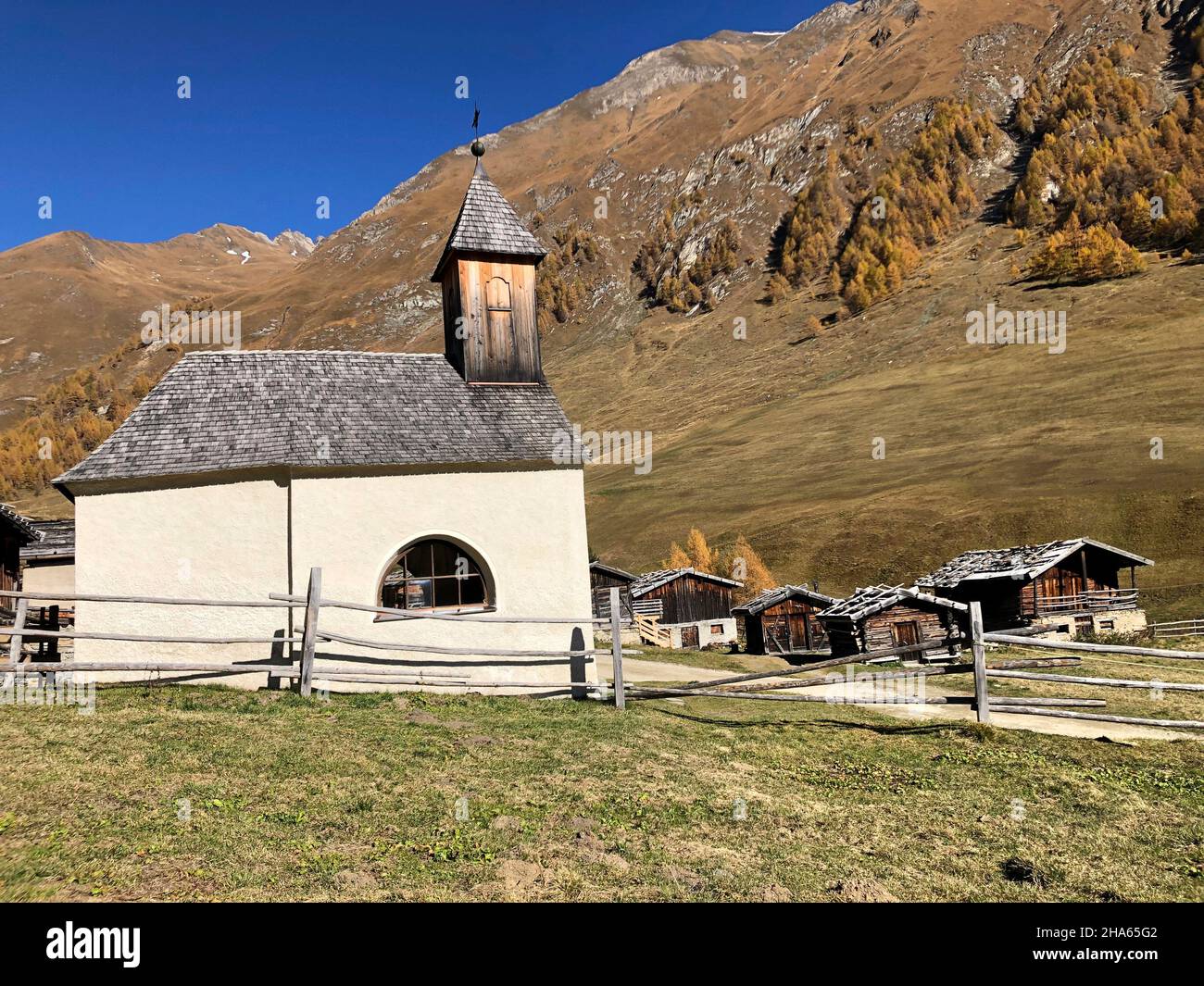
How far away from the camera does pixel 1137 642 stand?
34.1 meters

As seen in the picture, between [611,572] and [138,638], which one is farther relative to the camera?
[611,572]

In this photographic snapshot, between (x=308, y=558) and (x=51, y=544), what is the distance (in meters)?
23.6

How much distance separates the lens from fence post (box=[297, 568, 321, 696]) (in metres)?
12.8

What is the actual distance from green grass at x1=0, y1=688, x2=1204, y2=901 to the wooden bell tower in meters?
9.44

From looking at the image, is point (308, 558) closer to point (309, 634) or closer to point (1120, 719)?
point (309, 634)

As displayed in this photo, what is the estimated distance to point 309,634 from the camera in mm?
12820

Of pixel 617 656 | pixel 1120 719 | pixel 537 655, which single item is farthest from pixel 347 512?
pixel 1120 719

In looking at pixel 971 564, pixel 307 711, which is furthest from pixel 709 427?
pixel 307 711

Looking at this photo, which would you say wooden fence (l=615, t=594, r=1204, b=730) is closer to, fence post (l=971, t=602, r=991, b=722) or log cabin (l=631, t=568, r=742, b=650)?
fence post (l=971, t=602, r=991, b=722)

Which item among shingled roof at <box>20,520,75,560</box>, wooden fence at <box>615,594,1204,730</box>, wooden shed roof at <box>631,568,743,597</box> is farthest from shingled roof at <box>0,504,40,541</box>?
wooden shed roof at <box>631,568,743,597</box>
